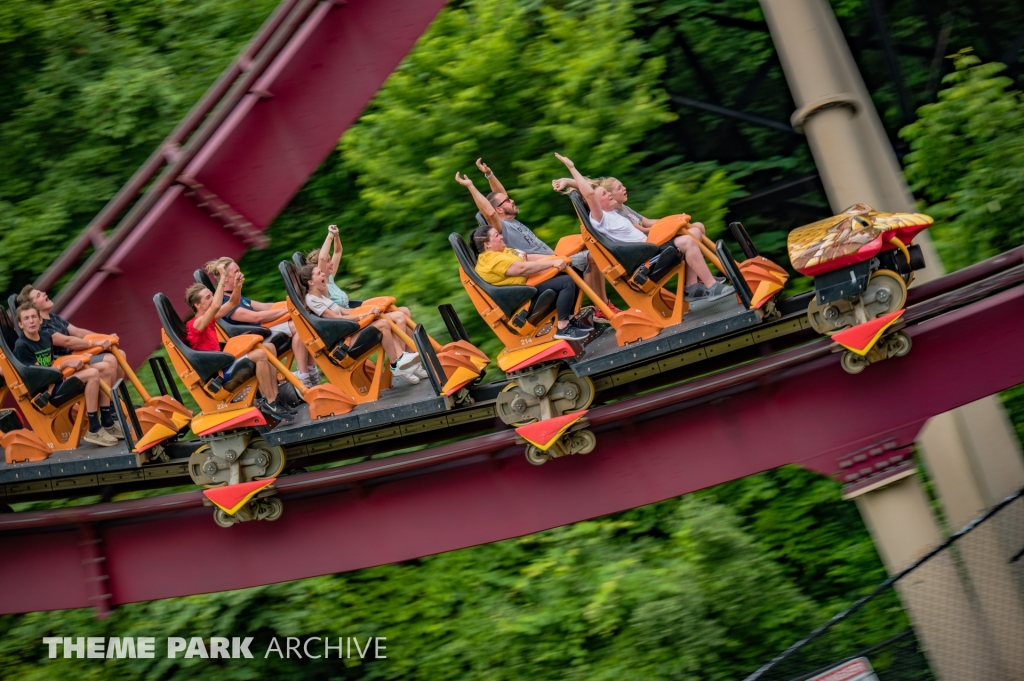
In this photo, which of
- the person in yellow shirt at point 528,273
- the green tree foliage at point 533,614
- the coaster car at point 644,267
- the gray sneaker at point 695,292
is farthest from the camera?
the green tree foliage at point 533,614

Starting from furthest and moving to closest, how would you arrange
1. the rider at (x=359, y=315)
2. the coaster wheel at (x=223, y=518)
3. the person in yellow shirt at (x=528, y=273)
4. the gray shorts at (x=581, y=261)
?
the coaster wheel at (x=223, y=518) → the rider at (x=359, y=315) → the gray shorts at (x=581, y=261) → the person in yellow shirt at (x=528, y=273)

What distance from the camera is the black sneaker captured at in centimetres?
646

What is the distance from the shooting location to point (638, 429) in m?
6.65

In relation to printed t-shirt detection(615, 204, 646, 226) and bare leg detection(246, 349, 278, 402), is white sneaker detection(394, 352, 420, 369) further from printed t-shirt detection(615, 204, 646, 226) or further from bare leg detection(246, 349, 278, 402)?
printed t-shirt detection(615, 204, 646, 226)

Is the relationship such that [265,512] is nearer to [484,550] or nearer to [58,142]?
[484,550]

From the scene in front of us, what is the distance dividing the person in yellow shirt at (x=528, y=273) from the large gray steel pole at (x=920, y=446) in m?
1.62

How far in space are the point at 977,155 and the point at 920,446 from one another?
9.06 feet

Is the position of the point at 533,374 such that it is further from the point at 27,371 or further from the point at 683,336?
the point at 27,371

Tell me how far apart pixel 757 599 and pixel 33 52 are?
923cm

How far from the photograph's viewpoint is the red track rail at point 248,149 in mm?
8047

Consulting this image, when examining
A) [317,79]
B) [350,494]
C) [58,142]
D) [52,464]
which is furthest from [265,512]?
[58,142]

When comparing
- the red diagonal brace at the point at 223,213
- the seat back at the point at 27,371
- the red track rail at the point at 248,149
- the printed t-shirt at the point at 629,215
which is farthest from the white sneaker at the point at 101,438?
the printed t-shirt at the point at 629,215

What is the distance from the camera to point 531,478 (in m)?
6.86

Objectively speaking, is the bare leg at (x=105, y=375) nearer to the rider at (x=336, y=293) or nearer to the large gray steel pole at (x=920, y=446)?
the rider at (x=336, y=293)
